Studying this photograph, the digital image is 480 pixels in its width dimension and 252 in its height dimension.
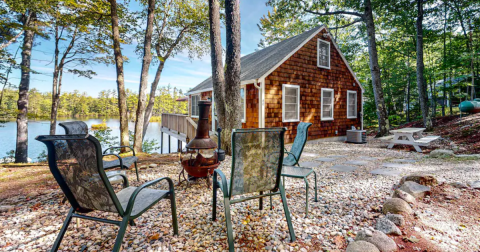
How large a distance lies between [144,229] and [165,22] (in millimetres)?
11187

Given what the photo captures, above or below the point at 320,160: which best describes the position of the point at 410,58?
above

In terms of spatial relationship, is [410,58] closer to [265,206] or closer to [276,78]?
[276,78]

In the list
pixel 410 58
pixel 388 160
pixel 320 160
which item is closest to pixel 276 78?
pixel 320 160

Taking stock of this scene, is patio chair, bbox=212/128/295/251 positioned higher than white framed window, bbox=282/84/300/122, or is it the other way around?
white framed window, bbox=282/84/300/122

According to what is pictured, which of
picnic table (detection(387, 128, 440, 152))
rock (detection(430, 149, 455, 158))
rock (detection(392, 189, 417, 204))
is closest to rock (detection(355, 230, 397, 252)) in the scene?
rock (detection(392, 189, 417, 204))

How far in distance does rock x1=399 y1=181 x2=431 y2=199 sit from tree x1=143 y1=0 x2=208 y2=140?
33.2 feet

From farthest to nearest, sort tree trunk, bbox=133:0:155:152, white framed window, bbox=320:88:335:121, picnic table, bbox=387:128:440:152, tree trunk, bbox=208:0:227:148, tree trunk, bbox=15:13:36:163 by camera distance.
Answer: white framed window, bbox=320:88:335:121, tree trunk, bbox=15:13:36:163, tree trunk, bbox=133:0:155:152, picnic table, bbox=387:128:440:152, tree trunk, bbox=208:0:227:148

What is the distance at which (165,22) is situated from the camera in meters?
10.8

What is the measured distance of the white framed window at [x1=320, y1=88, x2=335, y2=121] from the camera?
9.07 m

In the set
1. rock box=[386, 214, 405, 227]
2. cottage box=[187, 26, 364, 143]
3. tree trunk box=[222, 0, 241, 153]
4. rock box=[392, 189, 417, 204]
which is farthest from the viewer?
cottage box=[187, 26, 364, 143]

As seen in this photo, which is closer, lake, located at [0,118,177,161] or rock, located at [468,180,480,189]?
rock, located at [468,180,480,189]

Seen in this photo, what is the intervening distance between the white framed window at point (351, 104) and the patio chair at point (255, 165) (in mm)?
9479

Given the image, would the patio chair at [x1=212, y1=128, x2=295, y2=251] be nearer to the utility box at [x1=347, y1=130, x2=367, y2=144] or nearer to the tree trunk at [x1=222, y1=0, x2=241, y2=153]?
the tree trunk at [x1=222, y1=0, x2=241, y2=153]

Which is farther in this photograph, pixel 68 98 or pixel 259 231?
pixel 68 98
